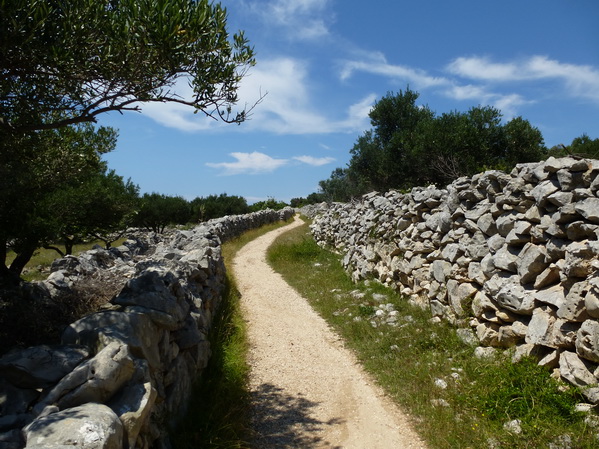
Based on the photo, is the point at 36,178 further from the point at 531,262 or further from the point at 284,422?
the point at 531,262

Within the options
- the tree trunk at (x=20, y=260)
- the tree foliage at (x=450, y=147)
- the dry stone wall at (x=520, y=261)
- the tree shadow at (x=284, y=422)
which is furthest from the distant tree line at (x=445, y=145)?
the tree trunk at (x=20, y=260)

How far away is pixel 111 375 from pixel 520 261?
6296mm

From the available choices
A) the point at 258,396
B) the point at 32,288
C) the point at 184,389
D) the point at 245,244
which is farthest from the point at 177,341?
the point at 245,244

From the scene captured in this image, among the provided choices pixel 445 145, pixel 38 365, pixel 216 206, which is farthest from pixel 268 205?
pixel 38 365

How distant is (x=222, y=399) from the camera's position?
612cm

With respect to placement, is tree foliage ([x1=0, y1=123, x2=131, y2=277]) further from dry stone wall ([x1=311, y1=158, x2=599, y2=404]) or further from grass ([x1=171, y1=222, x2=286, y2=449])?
dry stone wall ([x1=311, y1=158, x2=599, y2=404])

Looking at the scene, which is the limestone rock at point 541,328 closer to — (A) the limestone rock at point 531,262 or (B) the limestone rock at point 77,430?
(A) the limestone rock at point 531,262

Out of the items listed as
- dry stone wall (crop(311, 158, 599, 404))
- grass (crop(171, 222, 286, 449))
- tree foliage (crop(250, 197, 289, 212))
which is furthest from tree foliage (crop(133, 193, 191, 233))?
dry stone wall (crop(311, 158, 599, 404))

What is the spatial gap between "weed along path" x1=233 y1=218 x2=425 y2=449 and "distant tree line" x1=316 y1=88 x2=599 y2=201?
29.8 feet

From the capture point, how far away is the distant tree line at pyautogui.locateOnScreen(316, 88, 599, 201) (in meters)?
19.0

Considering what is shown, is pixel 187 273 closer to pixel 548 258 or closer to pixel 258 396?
pixel 258 396

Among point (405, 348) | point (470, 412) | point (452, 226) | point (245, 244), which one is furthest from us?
point (245, 244)

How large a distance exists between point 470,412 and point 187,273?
18.0ft

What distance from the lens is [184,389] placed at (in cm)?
565
